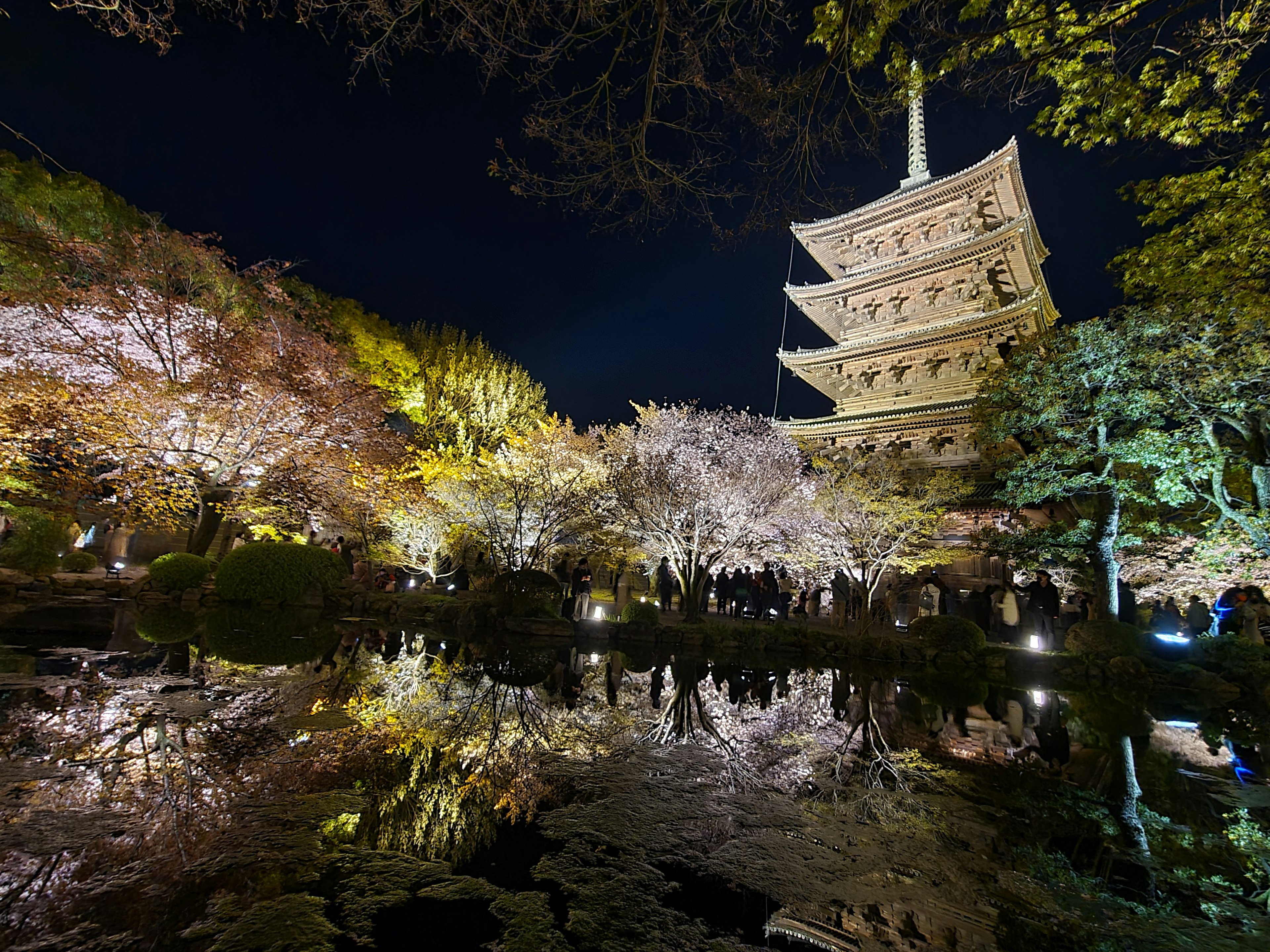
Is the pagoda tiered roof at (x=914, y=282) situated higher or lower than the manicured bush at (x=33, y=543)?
higher

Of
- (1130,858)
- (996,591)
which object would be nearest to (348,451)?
(1130,858)

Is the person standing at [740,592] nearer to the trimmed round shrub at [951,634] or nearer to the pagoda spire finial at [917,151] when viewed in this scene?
the trimmed round shrub at [951,634]

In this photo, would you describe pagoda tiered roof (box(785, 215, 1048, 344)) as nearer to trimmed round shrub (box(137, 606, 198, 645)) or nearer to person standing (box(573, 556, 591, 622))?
person standing (box(573, 556, 591, 622))

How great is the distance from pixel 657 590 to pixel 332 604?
10964mm

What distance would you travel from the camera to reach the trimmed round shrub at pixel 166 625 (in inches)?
290

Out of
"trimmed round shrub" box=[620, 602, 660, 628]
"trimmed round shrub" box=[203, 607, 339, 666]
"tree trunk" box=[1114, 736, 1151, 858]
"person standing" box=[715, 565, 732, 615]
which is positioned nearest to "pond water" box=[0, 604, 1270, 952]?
"tree trunk" box=[1114, 736, 1151, 858]

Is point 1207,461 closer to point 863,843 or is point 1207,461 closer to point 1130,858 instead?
point 1130,858

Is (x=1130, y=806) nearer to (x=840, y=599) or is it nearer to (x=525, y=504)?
(x=525, y=504)

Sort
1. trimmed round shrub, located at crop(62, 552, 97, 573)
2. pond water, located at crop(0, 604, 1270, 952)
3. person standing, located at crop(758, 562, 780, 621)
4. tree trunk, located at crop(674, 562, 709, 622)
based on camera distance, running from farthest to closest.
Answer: person standing, located at crop(758, 562, 780, 621), tree trunk, located at crop(674, 562, 709, 622), trimmed round shrub, located at crop(62, 552, 97, 573), pond water, located at crop(0, 604, 1270, 952)

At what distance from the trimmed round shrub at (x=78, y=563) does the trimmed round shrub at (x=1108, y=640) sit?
22.8m

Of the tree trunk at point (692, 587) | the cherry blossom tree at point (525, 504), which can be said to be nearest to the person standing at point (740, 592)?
the tree trunk at point (692, 587)

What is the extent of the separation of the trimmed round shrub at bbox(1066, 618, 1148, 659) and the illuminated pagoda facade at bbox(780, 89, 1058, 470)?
894cm

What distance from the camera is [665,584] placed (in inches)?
660

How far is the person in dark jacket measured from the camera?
12.8m
